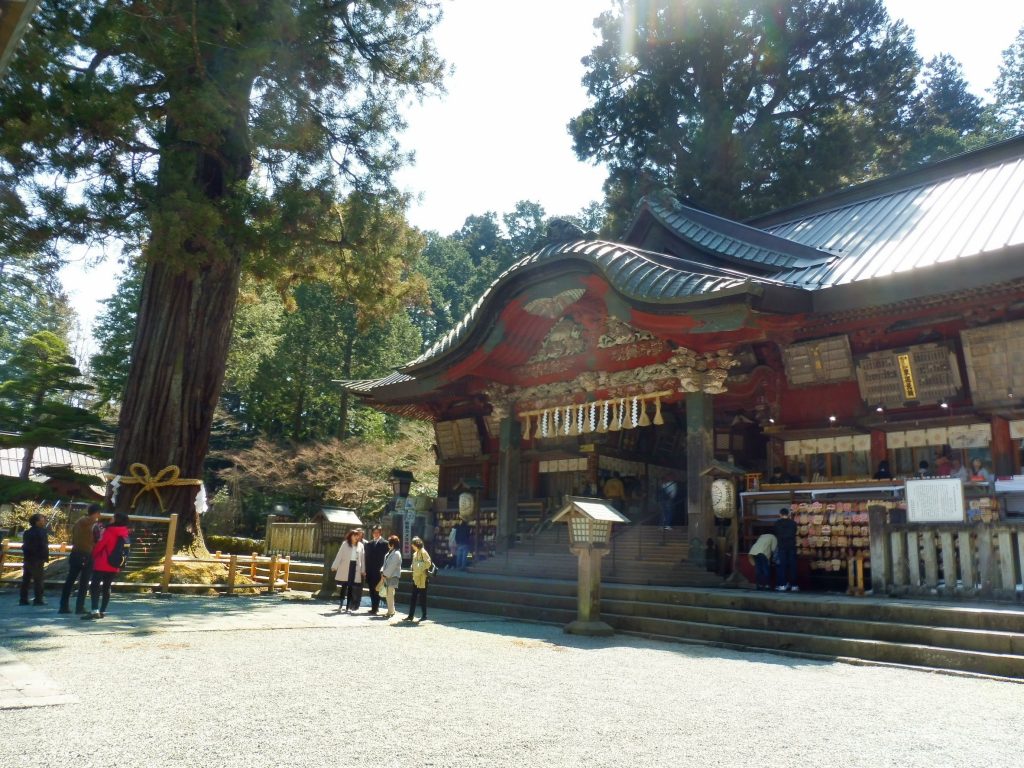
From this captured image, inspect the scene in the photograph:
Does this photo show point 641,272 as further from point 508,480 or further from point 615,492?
point 615,492

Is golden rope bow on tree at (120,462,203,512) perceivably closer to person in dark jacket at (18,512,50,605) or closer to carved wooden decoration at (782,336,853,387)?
person in dark jacket at (18,512,50,605)

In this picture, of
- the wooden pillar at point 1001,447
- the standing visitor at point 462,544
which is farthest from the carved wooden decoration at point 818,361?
the standing visitor at point 462,544

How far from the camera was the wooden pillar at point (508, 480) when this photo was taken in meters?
15.2

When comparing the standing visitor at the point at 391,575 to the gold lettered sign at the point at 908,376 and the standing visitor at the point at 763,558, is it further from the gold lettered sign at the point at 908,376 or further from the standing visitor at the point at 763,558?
the gold lettered sign at the point at 908,376

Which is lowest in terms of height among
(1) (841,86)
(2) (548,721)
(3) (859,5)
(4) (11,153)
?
(2) (548,721)

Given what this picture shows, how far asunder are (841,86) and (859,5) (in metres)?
2.94

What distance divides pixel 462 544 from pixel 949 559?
9.33 metres

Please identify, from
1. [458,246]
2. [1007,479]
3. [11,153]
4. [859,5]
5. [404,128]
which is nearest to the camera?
[1007,479]

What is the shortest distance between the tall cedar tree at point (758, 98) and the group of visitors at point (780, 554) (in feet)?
64.1

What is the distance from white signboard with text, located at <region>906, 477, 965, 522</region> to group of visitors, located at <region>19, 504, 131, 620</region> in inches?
395

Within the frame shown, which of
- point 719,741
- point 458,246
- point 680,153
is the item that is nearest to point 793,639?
point 719,741

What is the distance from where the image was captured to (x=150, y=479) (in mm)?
13656

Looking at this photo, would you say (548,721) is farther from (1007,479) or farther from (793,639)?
(1007,479)

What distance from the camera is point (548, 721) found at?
4.80m
